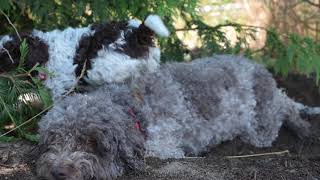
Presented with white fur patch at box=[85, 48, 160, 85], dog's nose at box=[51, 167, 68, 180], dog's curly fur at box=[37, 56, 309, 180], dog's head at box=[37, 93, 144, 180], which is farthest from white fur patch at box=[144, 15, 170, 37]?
dog's nose at box=[51, 167, 68, 180]

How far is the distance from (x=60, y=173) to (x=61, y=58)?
1.62 m

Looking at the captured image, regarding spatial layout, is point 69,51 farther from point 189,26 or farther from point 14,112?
point 189,26

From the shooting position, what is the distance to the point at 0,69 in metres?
5.03

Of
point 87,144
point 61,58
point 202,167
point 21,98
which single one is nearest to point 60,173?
point 87,144

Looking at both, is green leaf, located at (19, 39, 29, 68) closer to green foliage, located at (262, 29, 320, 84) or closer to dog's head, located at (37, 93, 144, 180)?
dog's head, located at (37, 93, 144, 180)

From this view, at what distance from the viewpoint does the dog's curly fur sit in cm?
384

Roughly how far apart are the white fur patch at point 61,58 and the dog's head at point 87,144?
0.83m

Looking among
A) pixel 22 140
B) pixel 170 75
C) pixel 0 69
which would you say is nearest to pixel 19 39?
pixel 0 69

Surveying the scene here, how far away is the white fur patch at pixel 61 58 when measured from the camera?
496 cm

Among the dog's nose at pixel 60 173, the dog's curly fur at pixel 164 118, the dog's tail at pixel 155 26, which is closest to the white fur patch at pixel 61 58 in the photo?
the dog's curly fur at pixel 164 118

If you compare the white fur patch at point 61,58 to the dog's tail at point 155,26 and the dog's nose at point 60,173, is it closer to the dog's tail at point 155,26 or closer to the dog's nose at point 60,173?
the dog's tail at point 155,26

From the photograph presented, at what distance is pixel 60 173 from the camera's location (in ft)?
→ 11.9

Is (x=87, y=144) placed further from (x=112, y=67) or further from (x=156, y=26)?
(x=156, y=26)

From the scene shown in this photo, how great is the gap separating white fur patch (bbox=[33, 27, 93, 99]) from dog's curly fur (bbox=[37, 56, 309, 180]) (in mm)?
386
